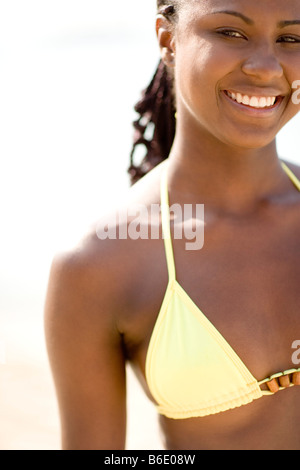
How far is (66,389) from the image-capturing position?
2084 millimetres

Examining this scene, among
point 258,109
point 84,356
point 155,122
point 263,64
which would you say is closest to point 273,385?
point 84,356

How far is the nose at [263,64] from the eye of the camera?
1.82m

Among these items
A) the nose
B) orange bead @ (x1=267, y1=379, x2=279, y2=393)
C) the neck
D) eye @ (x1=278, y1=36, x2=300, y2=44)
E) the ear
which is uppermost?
the ear

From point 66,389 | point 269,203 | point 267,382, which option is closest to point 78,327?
point 66,389

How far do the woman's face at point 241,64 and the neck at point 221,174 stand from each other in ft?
0.45

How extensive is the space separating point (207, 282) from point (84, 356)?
1.35 feet

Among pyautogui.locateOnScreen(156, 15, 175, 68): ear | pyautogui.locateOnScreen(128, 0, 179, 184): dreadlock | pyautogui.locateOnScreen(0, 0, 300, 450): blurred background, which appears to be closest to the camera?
pyautogui.locateOnScreen(156, 15, 175, 68): ear

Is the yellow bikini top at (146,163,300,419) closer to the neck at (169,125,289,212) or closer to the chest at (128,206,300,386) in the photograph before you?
the chest at (128,206,300,386)

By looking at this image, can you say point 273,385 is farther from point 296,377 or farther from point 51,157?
point 51,157

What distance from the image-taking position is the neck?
212cm

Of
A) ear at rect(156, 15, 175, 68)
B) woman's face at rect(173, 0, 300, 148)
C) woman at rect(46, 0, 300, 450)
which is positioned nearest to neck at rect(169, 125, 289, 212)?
woman at rect(46, 0, 300, 450)

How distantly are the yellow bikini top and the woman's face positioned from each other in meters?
0.43

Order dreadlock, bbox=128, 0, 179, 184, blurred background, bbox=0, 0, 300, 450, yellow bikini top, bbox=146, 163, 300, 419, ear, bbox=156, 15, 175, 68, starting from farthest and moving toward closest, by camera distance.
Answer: blurred background, bbox=0, 0, 300, 450 < dreadlock, bbox=128, 0, 179, 184 < ear, bbox=156, 15, 175, 68 < yellow bikini top, bbox=146, 163, 300, 419
